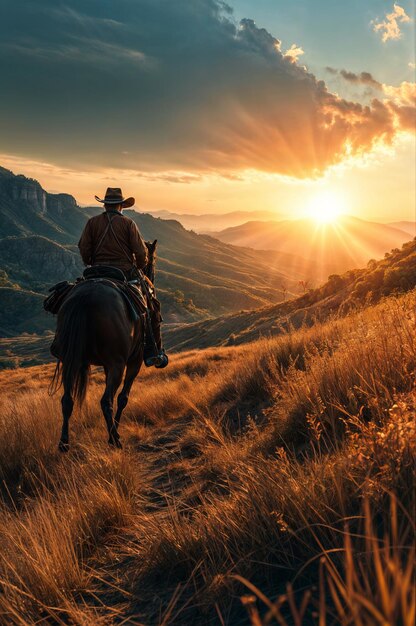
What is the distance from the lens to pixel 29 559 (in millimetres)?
2566

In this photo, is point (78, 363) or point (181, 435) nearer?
point (78, 363)

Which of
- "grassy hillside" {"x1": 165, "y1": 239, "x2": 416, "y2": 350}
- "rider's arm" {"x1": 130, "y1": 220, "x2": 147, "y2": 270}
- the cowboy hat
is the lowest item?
"grassy hillside" {"x1": 165, "y1": 239, "x2": 416, "y2": 350}

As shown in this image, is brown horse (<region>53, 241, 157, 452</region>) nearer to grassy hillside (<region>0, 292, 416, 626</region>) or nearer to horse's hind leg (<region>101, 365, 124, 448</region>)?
horse's hind leg (<region>101, 365, 124, 448</region>)

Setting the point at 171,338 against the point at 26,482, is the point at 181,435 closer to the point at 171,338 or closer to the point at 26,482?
the point at 26,482

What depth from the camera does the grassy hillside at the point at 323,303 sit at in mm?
18438

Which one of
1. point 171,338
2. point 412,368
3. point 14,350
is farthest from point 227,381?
point 14,350

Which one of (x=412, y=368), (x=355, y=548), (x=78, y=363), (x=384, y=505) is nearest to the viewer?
(x=355, y=548)

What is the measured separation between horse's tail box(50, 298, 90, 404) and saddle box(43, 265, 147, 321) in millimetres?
907

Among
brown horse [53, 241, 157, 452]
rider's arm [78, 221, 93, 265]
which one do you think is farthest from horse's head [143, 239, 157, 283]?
brown horse [53, 241, 157, 452]

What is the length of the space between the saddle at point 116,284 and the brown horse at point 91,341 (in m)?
0.23

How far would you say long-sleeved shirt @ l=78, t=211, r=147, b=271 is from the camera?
299 inches

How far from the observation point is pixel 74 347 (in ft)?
20.2

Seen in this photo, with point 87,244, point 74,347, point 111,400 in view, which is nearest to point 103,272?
point 87,244

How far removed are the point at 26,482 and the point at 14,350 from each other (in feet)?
327
